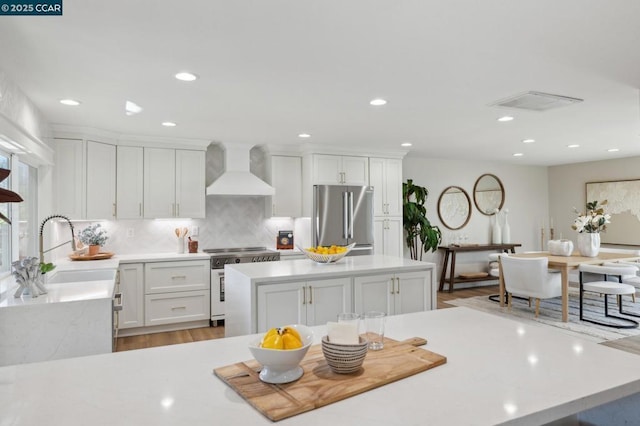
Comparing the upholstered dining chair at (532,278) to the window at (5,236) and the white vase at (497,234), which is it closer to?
the white vase at (497,234)

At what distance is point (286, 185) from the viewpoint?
5.68m

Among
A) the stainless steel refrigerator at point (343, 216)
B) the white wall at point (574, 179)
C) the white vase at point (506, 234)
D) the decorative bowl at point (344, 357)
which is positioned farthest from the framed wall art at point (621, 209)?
the decorative bowl at point (344, 357)

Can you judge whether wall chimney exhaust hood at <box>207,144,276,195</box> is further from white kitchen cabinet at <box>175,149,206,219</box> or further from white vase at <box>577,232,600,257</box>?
white vase at <box>577,232,600,257</box>

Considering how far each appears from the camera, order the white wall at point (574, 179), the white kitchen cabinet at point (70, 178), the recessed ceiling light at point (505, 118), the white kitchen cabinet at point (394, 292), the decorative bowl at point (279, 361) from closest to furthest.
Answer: the decorative bowl at point (279, 361)
the white kitchen cabinet at point (394, 292)
the recessed ceiling light at point (505, 118)
the white kitchen cabinet at point (70, 178)
the white wall at point (574, 179)

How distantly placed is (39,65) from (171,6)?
1.28 m

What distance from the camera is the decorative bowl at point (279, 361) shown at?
114cm

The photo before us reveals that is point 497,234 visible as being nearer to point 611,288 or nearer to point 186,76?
point 611,288

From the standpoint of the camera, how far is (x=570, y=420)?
1490 mm

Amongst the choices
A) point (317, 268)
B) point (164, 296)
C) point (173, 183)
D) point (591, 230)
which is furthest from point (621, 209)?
point (164, 296)

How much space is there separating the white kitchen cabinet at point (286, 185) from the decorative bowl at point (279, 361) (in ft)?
14.6

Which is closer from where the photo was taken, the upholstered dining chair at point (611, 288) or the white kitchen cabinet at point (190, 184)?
the upholstered dining chair at point (611, 288)

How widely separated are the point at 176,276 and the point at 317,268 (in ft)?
7.26

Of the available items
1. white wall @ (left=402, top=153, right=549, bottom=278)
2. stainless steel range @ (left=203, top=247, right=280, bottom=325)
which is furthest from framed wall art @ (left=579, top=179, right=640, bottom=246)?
stainless steel range @ (left=203, top=247, right=280, bottom=325)

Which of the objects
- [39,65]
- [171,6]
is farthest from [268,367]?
[39,65]
